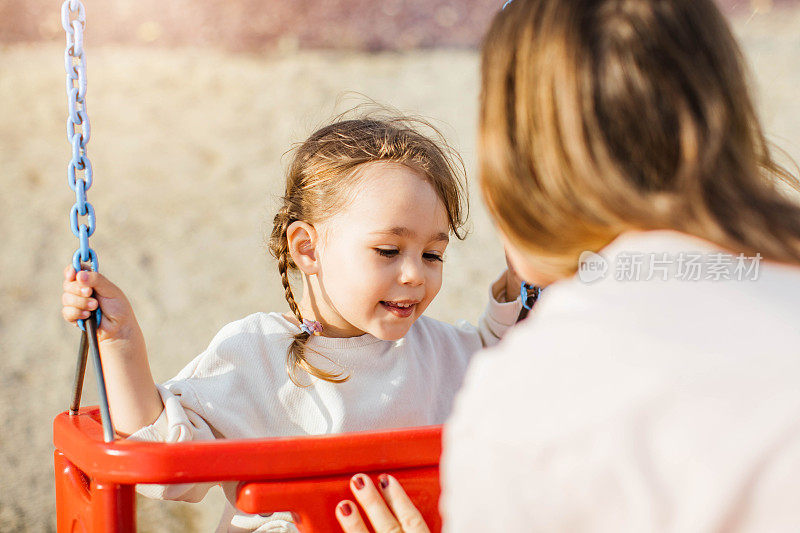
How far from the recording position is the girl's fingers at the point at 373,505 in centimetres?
92

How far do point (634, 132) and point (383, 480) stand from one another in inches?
19.2

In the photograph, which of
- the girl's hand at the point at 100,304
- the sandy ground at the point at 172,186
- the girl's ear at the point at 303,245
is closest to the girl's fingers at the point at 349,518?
the girl's hand at the point at 100,304

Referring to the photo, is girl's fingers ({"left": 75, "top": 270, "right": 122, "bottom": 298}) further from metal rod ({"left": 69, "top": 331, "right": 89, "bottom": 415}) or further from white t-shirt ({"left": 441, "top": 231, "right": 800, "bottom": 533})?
white t-shirt ({"left": 441, "top": 231, "right": 800, "bottom": 533})

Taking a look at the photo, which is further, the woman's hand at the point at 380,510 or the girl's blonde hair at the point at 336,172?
the girl's blonde hair at the point at 336,172

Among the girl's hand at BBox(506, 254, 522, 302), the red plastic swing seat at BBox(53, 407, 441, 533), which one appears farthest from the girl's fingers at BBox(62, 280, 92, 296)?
the girl's hand at BBox(506, 254, 522, 302)

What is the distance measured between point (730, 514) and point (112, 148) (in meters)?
5.39

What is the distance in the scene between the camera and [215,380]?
3.94 feet

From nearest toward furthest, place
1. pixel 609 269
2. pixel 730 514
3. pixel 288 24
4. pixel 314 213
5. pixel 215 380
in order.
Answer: pixel 730 514 → pixel 609 269 → pixel 215 380 → pixel 314 213 → pixel 288 24

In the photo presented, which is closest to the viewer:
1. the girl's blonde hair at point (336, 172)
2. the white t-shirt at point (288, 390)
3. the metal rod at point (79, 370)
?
the metal rod at point (79, 370)

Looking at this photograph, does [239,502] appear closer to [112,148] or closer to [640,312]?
[640,312]

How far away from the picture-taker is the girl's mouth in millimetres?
1246

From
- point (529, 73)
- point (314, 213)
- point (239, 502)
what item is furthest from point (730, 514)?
point (314, 213)

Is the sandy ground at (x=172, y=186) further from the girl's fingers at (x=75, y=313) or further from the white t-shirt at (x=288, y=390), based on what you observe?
the girl's fingers at (x=75, y=313)

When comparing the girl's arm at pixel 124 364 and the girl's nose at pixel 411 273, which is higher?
the girl's nose at pixel 411 273
